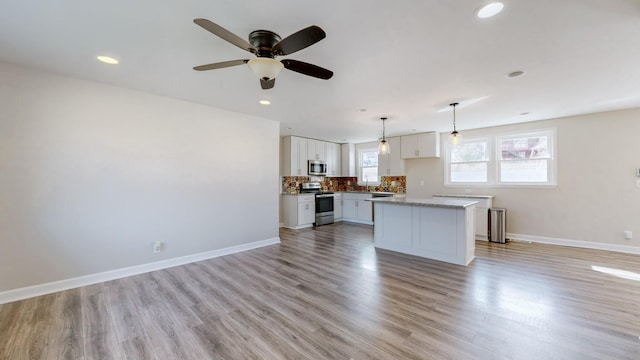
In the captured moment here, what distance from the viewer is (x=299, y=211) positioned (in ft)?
20.5

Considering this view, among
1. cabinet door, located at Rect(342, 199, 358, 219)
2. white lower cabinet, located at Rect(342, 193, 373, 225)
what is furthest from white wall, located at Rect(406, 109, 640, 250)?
cabinet door, located at Rect(342, 199, 358, 219)

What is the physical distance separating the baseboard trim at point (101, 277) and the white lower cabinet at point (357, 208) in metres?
3.69

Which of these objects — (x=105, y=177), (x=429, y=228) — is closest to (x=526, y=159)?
(x=429, y=228)

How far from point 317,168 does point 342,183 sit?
1.60m

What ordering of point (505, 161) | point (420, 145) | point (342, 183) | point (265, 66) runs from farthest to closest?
point (342, 183) → point (420, 145) → point (505, 161) → point (265, 66)

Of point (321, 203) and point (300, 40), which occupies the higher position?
point (300, 40)

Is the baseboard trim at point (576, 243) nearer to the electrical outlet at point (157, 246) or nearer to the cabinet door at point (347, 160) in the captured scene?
the cabinet door at point (347, 160)

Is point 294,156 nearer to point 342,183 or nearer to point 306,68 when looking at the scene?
point 342,183

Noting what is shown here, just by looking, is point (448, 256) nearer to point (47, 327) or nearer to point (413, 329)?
point (413, 329)

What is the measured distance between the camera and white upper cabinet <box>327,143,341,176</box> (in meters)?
7.38

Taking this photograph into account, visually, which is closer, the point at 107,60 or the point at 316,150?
the point at 107,60

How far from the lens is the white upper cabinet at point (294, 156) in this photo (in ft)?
20.7

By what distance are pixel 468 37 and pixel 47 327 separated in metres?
4.35

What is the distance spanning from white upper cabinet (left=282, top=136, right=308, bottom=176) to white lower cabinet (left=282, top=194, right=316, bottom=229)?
66cm
